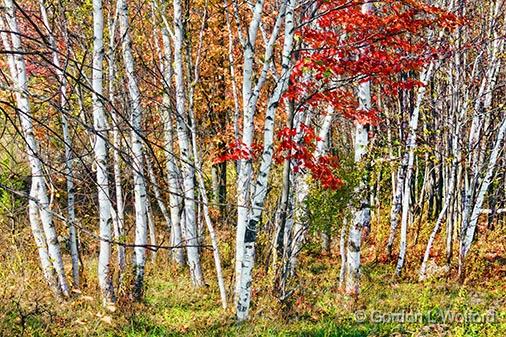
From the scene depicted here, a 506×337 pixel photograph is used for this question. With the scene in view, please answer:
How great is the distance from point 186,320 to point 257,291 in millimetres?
1557

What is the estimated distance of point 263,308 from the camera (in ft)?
25.4

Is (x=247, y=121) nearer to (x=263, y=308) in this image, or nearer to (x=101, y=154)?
(x=101, y=154)

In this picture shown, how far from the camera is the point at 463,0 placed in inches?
414

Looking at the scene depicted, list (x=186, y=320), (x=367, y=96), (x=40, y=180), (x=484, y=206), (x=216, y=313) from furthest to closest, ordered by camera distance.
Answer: (x=484, y=206) → (x=367, y=96) → (x=216, y=313) → (x=186, y=320) → (x=40, y=180)

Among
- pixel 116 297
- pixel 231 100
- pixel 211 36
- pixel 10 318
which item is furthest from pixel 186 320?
pixel 211 36

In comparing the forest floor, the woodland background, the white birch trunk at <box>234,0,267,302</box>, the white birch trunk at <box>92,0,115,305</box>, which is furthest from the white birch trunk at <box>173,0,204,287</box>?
the white birch trunk at <box>92,0,115,305</box>

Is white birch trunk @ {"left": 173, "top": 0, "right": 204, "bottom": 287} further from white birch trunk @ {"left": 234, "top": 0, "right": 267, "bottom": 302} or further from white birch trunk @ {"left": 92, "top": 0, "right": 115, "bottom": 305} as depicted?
white birch trunk @ {"left": 92, "top": 0, "right": 115, "bottom": 305}

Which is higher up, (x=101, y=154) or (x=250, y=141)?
(x=250, y=141)

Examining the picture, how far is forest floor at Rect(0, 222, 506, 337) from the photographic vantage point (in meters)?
6.68

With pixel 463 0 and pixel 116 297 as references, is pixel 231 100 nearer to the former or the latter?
pixel 463 0

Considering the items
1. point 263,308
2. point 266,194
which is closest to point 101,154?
point 266,194

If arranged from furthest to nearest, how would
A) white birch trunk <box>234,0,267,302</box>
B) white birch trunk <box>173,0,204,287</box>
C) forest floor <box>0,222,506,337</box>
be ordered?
white birch trunk <box>173,0,204,287</box> < white birch trunk <box>234,0,267,302</box> < forest floor <box>0,222,506,337</box>

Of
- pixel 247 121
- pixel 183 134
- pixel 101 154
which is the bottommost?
pixel 101 154

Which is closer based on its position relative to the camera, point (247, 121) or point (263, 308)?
point (247, 121)
